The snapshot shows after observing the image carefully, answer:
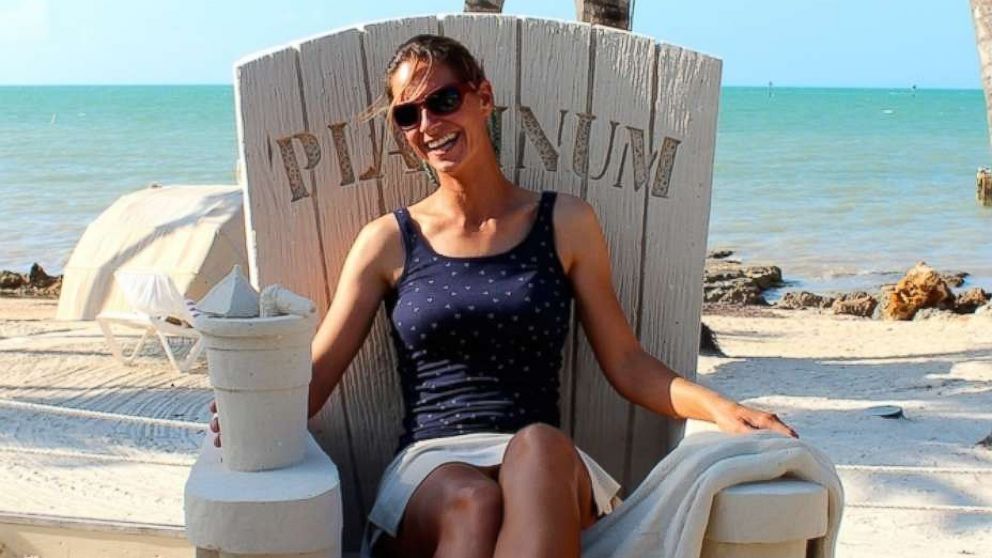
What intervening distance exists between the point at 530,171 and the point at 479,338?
0.56 m

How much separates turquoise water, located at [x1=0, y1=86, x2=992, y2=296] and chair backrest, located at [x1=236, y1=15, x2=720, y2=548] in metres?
11.9

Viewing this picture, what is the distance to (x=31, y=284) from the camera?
13883 mm

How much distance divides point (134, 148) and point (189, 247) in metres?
29.5

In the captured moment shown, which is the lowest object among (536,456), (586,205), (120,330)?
(120,330)

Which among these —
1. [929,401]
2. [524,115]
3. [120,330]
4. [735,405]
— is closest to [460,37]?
[524,115]

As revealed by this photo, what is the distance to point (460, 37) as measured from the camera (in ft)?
10.1

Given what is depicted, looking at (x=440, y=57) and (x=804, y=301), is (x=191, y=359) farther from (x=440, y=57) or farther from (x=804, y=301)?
(x=804, y=301)

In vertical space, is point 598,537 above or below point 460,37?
below

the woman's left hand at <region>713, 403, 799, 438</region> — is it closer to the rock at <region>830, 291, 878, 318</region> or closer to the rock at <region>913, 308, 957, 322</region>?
the rock at <region>913, 308, 957, 322</region>

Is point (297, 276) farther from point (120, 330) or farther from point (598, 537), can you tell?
point (120, 330)

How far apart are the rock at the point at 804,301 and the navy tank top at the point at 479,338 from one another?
33.0ft

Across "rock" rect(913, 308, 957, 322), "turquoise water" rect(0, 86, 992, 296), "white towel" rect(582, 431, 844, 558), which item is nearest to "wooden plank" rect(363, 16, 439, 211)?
"white towel" rect(582, 431, 844, 558)

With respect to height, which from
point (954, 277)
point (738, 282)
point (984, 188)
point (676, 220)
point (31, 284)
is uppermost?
point (676, 220)

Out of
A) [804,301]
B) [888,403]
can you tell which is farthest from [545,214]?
[804,301]
